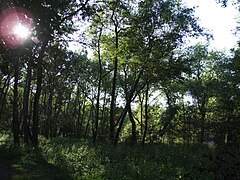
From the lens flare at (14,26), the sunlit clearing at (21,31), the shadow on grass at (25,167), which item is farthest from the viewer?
the sunlit clearing at (21,31)

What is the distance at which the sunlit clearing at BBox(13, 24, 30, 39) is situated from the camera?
1220cm

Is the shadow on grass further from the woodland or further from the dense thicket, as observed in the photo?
the dense thicket

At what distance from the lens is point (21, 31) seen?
12555mm

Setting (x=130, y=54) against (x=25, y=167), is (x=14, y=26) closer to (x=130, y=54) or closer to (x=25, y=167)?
(x=25, y=167)

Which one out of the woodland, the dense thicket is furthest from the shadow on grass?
the dense thicket

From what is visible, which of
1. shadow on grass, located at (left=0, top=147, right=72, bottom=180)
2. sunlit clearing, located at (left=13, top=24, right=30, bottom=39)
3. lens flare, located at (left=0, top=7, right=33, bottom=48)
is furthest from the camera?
sunlit clearing, located at (left=13, top=24, right=30, bottom=39)

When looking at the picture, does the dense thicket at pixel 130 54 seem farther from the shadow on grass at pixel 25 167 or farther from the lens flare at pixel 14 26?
the shadow on grass at pixel 25 167

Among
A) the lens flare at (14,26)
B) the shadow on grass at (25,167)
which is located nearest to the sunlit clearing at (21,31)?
the lens flare at (14,26)

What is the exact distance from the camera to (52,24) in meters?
11.7

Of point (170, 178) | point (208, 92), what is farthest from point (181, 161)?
point (208, 92)

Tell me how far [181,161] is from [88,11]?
32.2 ft

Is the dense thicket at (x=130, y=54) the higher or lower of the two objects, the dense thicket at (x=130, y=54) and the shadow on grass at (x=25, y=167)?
the higher

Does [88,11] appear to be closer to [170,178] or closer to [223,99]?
[170,178]

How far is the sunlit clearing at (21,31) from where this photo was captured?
12205mm
